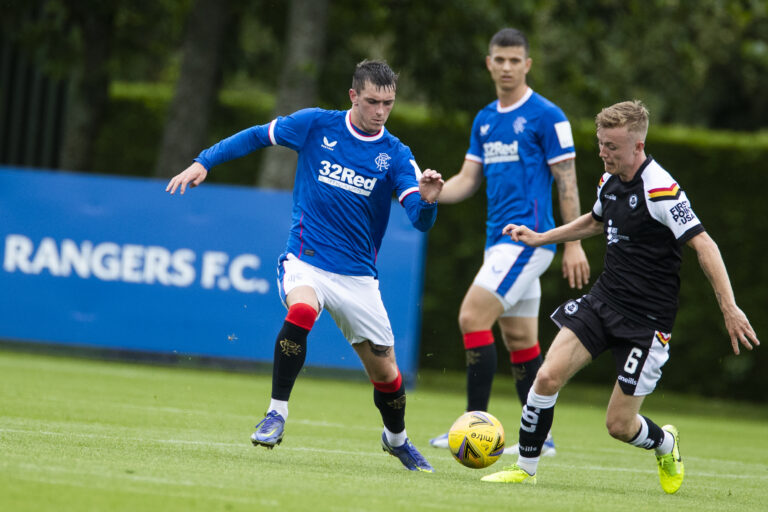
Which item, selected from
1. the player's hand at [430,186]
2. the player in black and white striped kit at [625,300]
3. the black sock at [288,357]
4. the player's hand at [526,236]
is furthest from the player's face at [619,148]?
the black sock at [288,357]

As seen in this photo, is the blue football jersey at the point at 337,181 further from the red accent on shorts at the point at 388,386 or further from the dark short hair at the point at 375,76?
the red accent on shorts at the point at 388,386

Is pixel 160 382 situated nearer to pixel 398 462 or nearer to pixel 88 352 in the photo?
pixel 88 352

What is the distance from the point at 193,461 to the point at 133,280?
7838 millimetres

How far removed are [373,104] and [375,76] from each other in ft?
0.54

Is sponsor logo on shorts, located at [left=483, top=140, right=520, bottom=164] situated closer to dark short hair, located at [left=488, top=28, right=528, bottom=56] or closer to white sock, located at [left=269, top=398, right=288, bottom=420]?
dark short hair, located at [left=488, top=28, right=528, bottom=56]

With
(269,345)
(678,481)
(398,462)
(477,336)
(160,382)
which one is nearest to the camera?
(678,481)

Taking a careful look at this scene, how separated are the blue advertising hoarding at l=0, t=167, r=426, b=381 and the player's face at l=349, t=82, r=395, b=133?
A: 264 inches

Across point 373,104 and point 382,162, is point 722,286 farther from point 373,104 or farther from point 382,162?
point 373,104

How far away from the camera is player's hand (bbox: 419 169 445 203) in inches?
248

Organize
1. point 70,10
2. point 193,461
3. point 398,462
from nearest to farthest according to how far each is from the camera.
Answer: point 193,461 < point 398,462 < point 70,10

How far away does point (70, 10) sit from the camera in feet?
55.9

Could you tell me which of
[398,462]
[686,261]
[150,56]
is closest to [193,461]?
[398,462]

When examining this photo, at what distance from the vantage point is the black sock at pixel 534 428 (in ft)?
21.0

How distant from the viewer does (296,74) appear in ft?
50.3
